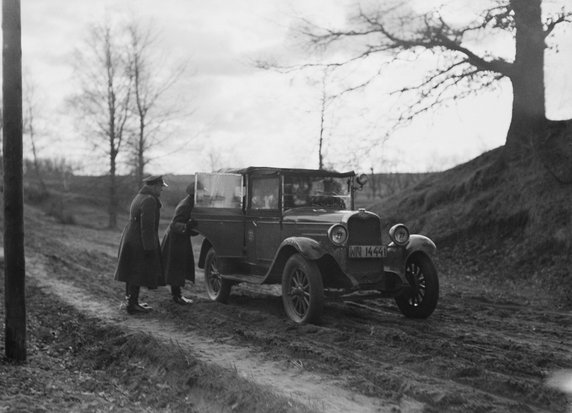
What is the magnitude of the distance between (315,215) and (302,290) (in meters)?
1.17

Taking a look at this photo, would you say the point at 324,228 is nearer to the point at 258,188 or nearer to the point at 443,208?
the point at 258,188

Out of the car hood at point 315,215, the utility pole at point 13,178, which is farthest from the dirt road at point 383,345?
the utility pole at point 13,178

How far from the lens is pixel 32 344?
6918 millimetres

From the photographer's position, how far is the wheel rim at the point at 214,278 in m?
9.57

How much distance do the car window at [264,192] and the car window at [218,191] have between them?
396mm

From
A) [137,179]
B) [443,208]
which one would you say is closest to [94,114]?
[137,179]

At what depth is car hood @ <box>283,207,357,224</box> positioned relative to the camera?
25.8 feet

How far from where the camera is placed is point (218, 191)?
31.0 feet

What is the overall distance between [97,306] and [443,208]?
32.2ft

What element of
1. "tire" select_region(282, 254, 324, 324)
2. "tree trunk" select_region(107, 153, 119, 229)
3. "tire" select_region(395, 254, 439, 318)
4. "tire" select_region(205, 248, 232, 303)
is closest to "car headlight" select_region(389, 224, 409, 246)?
"tire" select_region(395, 254, 439, 318)

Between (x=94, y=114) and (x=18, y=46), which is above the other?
(x=94, y=114)

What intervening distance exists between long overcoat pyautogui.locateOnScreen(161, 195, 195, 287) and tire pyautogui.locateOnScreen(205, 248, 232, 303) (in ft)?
1.15

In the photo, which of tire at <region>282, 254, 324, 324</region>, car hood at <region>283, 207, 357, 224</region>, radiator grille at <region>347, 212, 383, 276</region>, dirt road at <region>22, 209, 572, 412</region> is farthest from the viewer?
car hood at <region>283, 207, 357, 224</region>

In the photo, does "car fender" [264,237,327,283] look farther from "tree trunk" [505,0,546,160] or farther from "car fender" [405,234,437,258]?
"tree trunk" [505,0,546,160]
